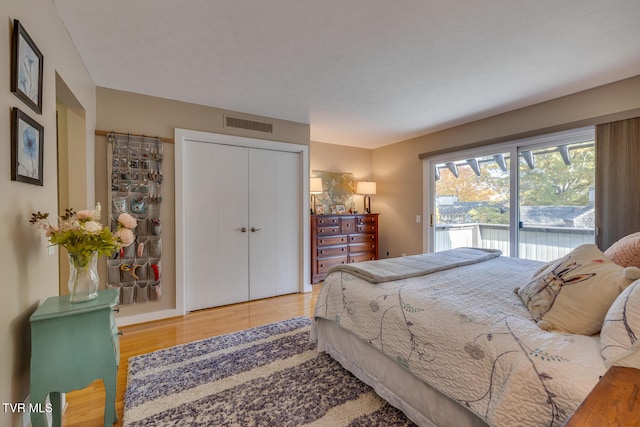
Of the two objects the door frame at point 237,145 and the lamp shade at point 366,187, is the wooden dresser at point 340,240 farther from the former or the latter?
the lamp shade at point 366,187

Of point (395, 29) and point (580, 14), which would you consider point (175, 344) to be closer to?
point (395, 29)

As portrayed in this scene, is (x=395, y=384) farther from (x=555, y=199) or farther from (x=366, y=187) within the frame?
(x=366, y=187)

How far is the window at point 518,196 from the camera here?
2871mm

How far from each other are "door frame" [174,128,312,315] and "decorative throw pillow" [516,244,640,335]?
2.81m

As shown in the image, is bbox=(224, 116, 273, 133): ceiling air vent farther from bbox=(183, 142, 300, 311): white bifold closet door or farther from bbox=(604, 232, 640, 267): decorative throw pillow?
bbox=(604, 232, 640, 267): decorative throw pillow

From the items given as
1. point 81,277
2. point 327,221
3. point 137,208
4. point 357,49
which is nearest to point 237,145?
point 137,208

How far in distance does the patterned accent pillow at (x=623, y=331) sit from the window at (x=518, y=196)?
2.43 meters

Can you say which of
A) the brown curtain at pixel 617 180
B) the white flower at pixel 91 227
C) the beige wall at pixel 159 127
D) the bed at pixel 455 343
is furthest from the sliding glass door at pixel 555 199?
the white flower at pixel 91 227

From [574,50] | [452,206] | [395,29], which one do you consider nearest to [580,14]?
[574,50]

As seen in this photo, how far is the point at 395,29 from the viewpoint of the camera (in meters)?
1.82

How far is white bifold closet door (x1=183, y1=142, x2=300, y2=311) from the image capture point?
10.4ft

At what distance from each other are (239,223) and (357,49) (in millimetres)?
2352

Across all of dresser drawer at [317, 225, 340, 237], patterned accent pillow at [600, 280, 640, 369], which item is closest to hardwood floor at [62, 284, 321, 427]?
dresser drawer at [317, 225, 340, 237]

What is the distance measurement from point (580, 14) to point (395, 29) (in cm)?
110
